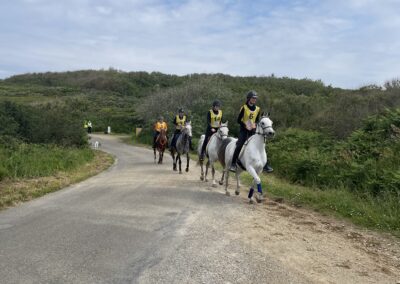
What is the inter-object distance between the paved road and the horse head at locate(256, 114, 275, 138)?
186 centimetres

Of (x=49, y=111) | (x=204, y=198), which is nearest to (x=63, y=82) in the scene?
(x=49, y=111)

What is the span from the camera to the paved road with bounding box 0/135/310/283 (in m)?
5.52

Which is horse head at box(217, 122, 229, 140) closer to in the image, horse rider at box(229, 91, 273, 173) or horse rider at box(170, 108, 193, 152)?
horse rider at box(229, 91, 273, 173)

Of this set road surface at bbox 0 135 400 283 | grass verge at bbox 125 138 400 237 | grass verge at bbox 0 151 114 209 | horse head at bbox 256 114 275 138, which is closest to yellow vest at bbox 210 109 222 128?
grass verge at bbox 125 138 400 237

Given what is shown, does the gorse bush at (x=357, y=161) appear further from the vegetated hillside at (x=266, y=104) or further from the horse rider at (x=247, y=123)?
the horse rider at (x=247, y=123)

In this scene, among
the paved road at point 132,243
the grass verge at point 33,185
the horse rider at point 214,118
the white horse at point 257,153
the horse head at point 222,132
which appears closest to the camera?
the paved road at point 132,243

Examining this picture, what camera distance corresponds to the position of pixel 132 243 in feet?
22.5

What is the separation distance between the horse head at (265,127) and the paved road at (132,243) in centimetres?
186

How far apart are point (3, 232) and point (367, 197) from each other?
8.62 metres

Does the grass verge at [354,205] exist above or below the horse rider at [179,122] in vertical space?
below

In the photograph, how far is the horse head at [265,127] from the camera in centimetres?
1048

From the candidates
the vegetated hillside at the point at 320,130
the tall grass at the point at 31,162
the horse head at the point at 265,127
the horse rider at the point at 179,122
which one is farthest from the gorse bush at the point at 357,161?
the tall grass at the point at 31,162

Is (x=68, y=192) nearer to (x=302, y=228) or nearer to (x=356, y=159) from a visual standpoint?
(x=302, y=228)

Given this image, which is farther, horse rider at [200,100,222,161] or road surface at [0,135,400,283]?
horse rider at [200,100,222,161]
